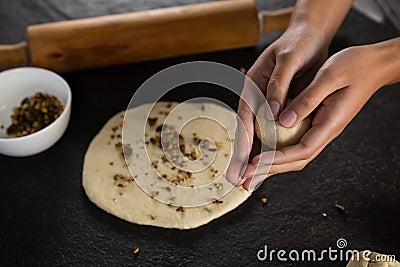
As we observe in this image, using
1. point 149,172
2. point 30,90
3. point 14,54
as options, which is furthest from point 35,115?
point 149,172

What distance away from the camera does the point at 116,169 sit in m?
1.40

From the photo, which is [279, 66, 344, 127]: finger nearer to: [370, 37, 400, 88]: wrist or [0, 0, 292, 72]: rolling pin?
[370, 37, 400, 88]: wrist

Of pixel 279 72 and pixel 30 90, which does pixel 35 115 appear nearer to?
pixel 30 90

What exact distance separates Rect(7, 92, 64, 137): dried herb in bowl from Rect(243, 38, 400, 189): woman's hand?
578 millimetres

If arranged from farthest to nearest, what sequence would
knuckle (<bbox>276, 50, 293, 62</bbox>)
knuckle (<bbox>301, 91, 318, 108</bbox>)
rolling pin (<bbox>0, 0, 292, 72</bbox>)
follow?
rolling pin (<bbox>0, 0, 292, 72</bbox>)
knuckle (<bbox>276, 50, 293, 62</bbox>)
knuckle (<bbox>301, 91, 318, 108</bbox>)

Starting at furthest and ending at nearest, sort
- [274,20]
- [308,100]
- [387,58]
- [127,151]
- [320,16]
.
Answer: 1. [274,20]
2. [127,151]
3. [320,16]
4. [387,58]
5. [308,100]

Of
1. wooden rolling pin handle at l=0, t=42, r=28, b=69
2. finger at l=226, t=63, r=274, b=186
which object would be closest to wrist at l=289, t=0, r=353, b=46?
finger at l=226, t=63, r=274, b=186

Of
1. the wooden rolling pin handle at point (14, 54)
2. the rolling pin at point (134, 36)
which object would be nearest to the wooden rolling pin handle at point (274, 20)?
the rolling pin at point (134, 36)

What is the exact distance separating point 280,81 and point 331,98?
11 cm

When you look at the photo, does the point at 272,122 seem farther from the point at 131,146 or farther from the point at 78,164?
the point at 78,164

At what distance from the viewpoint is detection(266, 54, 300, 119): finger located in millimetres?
1117

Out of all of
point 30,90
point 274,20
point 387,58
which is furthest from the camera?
point 274,20

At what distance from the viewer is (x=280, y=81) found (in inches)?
44.5

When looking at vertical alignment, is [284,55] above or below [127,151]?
above
